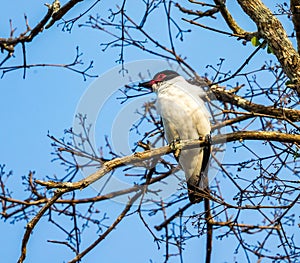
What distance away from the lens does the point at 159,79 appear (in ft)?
15.6

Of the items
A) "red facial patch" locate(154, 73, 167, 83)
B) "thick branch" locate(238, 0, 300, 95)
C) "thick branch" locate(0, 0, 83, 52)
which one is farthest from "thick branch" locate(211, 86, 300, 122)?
"thick branch" locate(0, 0, 83, 52)

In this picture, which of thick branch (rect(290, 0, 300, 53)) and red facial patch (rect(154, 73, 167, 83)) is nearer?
thick branch (rect(290, 0, 300, 53))

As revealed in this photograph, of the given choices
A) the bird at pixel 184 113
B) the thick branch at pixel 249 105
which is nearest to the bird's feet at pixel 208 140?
the bird at pixel 184 113

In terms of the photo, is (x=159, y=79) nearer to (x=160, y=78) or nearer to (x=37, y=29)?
(x=160, y=78)

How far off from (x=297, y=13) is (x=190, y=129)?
1.41 metres

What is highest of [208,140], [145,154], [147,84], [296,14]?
[147,84]

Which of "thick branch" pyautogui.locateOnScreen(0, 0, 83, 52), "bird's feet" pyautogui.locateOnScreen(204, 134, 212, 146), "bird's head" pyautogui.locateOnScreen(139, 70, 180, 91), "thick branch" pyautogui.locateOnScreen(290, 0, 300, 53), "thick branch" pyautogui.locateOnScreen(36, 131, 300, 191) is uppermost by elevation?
"thick branch" pyautogui.locateOnScreen(0, 0, 83, 52)

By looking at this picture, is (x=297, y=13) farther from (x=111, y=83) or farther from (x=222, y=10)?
(x=111, y=83)

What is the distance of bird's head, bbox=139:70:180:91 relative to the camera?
4.72m

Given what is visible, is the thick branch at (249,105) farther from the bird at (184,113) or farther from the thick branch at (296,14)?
the thick branch at (296,14)

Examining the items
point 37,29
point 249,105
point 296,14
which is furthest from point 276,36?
point 37,29

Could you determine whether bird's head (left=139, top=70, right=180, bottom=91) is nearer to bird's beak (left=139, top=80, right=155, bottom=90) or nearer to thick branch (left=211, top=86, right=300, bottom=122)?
bird's beak (left=139, top=80, right=155, bottom=90)

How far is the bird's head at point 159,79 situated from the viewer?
4.72m

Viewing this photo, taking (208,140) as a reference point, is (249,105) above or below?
above
